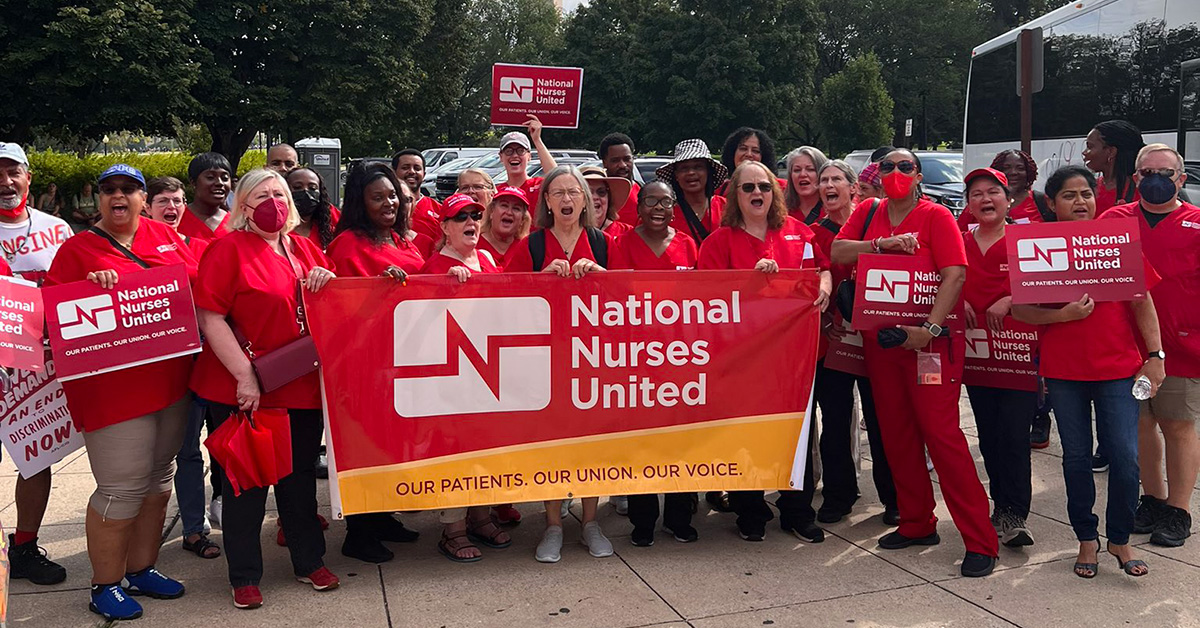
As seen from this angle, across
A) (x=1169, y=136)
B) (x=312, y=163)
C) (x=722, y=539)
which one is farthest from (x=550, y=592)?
(x=312, y=163)

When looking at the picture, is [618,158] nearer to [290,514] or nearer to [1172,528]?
[290,514]

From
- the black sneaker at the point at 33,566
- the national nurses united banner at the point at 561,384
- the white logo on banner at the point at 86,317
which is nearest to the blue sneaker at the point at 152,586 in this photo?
the black sneaker at the point at 33,566

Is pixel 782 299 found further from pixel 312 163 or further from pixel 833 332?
pixel 312 163

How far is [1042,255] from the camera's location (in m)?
4.87

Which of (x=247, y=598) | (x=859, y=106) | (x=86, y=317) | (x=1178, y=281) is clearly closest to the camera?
(x=86, y=317)

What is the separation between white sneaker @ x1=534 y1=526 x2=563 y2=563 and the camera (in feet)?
17.1

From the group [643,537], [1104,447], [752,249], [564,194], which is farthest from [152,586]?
[1104,447]

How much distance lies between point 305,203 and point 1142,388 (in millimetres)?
4437

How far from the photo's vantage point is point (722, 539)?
5.57 metres

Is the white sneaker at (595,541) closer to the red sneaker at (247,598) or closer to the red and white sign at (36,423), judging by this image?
the red sneaker at (247,598)

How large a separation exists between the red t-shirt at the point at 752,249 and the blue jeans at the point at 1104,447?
1.39 m

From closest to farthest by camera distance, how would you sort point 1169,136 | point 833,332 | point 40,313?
point 40,313 < point 833,332 < point 1169,136

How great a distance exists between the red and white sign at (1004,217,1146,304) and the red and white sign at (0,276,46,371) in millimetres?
4351

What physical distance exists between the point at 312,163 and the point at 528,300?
1209 centimetres
